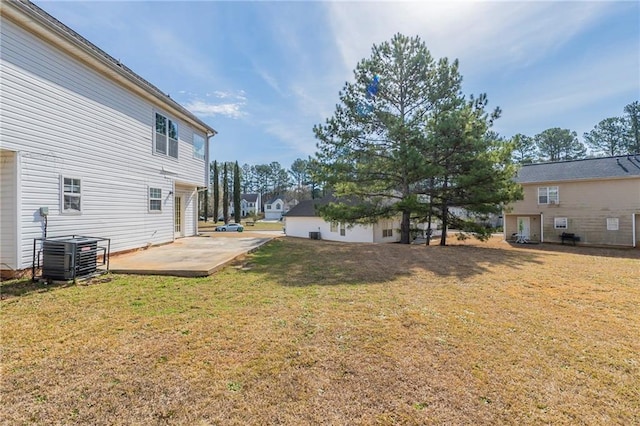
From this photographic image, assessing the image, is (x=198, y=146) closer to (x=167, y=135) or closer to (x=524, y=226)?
(x=167, y=135)

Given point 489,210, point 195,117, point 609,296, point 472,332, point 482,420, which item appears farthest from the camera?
point 489,210

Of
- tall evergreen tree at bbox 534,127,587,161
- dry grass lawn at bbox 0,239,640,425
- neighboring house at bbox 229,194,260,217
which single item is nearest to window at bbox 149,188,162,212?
dry grass lawn at bbox 0,239,640,425

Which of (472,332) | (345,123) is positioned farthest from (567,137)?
(472,332)

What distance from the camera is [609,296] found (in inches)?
214

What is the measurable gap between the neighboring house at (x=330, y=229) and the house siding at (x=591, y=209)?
8425 mm

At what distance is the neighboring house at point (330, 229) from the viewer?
21.9 m

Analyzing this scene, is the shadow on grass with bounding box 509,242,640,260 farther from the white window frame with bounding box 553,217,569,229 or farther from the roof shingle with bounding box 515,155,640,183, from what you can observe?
the roof shingle with bounding box 515,155,640,183

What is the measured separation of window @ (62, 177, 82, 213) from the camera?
6672 millimetres

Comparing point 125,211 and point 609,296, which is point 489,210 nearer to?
point 609,296

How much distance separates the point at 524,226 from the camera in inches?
850

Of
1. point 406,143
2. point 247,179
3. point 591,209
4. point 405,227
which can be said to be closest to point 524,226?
point 591,209

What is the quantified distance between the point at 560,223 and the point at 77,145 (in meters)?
26.0

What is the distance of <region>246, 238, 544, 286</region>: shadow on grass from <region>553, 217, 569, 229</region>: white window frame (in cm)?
1338

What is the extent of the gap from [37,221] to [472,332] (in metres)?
8.37
